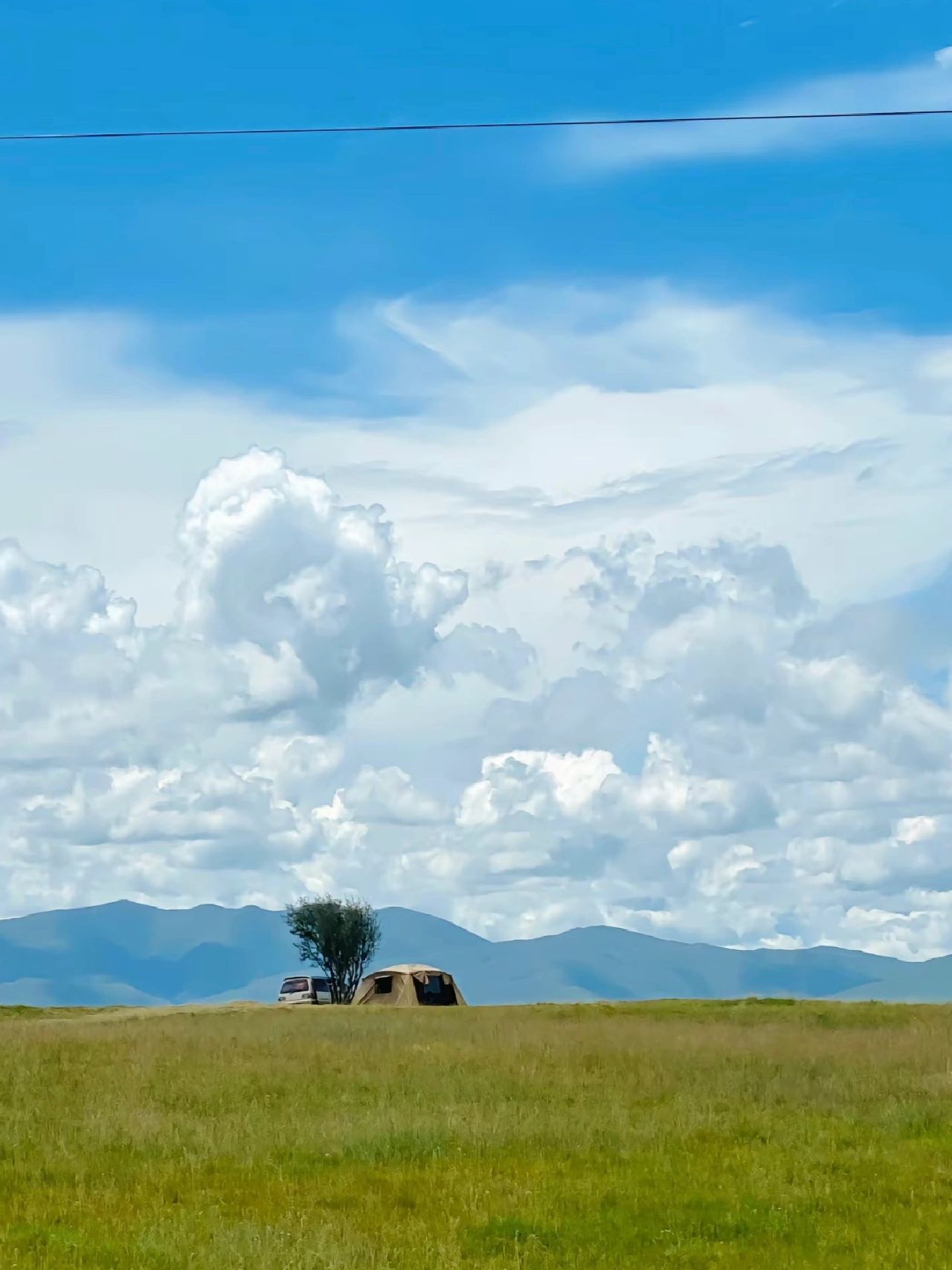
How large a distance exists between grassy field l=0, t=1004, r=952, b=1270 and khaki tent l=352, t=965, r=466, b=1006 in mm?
38168

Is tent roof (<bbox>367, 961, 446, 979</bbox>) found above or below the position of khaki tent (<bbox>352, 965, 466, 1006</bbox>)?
above

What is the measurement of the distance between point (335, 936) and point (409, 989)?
48.1 meters

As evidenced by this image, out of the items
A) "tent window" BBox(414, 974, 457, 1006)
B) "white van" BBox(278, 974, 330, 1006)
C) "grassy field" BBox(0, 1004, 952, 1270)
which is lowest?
"grassy field" BBox(0, 1004, 952, 1270)

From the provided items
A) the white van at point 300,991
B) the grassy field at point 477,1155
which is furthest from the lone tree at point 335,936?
the grassy field at point 477,1155

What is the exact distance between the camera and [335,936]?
121188mm

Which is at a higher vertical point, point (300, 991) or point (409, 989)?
point (300, 991)

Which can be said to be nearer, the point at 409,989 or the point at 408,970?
the point at 409,989

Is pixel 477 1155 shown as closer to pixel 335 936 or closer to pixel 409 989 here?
pixel 409 989

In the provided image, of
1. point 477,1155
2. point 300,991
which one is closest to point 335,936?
point 300,991

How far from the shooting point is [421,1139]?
21.1 metres

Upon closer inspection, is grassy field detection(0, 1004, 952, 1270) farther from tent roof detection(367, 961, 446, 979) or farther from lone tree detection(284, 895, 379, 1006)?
lone tree detection(284, 895, 379, 1006)

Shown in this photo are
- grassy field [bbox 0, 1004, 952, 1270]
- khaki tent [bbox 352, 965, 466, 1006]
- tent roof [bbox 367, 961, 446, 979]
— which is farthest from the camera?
tent roof [bbox 367, 961, 446, 979]

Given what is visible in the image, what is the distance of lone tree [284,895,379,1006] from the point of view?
121250mm

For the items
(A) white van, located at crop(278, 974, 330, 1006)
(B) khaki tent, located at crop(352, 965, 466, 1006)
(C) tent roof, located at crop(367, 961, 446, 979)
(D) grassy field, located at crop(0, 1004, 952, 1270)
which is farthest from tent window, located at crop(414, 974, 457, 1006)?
(D) grassy field, located at crop(0, 1004, 952, 1270)
